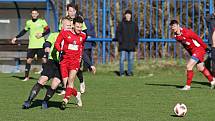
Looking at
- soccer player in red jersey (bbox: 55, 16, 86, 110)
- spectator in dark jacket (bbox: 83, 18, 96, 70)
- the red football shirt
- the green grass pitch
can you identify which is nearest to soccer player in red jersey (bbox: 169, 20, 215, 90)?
the red football shirt

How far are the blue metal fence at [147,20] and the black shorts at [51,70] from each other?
8.63 meters

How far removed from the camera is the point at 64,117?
10.1 metres

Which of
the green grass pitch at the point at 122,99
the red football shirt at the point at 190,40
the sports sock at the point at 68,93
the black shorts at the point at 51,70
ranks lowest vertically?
the green grass pitch at the point at 122,99

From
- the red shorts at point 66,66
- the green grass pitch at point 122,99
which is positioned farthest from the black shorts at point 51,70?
the green grass pitch at point 122,99

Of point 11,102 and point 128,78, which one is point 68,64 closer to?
point 11,102

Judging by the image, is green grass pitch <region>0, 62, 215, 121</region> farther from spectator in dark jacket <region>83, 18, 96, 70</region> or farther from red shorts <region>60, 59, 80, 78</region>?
spectator in dark jacket <region>83, 18, 96, 70</region>

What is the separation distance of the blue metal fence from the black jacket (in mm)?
1107

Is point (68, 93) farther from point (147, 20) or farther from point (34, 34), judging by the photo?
point (147, 20)

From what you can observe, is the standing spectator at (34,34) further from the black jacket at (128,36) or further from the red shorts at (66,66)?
the red shorts at (66,66)

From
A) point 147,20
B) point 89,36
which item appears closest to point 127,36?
point 89,36

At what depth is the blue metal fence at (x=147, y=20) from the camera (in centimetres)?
2082

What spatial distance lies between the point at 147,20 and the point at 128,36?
12.0 ft

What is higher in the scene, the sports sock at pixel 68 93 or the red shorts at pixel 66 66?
the red shorts at pixel 66 66

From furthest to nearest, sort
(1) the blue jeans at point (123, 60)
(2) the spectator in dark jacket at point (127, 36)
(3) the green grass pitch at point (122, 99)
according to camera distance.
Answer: (1) the blue jeans at point (123, 60) → (2) the spectator in dark jacket at point (127, 36) → (3) the green grass pitch at point (122, 99)
